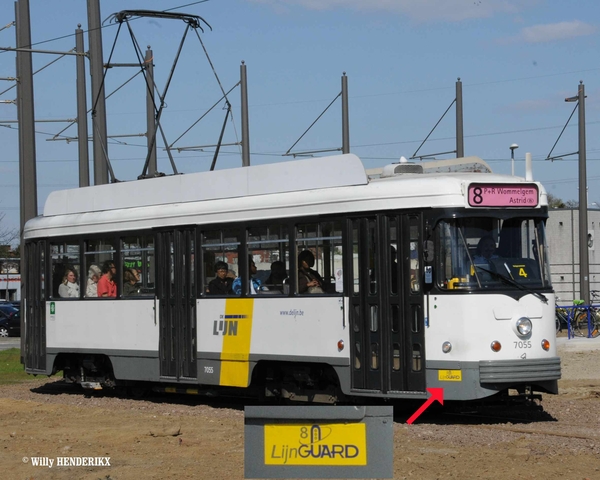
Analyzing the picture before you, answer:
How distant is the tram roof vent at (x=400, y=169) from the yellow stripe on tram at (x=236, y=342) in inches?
93.0

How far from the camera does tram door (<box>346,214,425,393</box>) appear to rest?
39.7ft

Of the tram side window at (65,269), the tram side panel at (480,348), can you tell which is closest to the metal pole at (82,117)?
the tram side window at (65,269)

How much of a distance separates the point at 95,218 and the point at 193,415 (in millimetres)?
3913

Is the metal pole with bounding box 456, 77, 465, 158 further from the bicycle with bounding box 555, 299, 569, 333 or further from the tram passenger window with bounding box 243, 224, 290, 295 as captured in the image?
the tram passenger window with bounding box 243, 224, 290, 295

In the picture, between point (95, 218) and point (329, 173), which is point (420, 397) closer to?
point (329, 173)

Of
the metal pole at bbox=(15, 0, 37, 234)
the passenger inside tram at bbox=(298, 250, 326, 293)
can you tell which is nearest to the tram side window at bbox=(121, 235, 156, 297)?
the passenger inside tram at bbox=(298, 250, 326, 293)

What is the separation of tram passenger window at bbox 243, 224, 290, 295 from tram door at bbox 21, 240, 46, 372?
4832mm

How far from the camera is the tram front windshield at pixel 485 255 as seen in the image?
1194 centimetres

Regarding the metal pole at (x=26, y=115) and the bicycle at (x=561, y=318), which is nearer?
the metal pole at (x=26, y=115)

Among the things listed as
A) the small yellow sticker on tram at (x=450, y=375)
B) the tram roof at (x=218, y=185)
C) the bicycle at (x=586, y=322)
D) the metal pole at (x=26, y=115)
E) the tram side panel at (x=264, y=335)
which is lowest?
the bicycle at (x=586, y=322)

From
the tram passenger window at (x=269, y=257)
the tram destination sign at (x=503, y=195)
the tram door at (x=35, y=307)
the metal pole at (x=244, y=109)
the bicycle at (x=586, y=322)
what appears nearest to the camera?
the tram destination sign at (x=503, y=195)

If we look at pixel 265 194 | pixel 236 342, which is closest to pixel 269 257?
pixel 265 194

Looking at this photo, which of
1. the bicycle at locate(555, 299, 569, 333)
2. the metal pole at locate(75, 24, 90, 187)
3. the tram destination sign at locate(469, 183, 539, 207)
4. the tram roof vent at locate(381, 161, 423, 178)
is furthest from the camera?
the bicycle at locate(555, 299, 569, 333)

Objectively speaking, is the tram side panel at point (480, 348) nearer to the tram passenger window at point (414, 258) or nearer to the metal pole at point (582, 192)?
the tram passenger window at point (414, 258)
